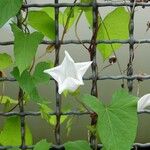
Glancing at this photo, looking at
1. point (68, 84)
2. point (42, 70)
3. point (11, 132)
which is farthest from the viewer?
point (11, 132)

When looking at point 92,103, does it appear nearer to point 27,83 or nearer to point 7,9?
point 27,83

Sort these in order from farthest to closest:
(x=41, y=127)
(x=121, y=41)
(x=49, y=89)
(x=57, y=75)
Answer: (x=41, y=127) < (x=49, y=89) < (x=121, y=41) < (x=57, y=75)

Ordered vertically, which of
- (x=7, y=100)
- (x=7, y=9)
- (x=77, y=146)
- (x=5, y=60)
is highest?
(x=7, y=9)

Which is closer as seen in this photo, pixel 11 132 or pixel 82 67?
pixel 82 67

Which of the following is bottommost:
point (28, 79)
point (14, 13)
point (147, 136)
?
point (147, 136)

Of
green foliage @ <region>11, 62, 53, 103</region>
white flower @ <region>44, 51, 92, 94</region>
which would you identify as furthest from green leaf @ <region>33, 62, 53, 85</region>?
white flower @ <region>44, 51, 92, 94</region>

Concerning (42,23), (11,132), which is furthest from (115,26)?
(11,132)

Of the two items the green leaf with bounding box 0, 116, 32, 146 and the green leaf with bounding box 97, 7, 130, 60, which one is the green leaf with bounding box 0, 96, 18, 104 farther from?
the green leaf with bounding box 97, 7, 130, 60

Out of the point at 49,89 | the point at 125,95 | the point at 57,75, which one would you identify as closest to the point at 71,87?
the point at 57,75

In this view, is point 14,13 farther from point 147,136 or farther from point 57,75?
point 147,136
